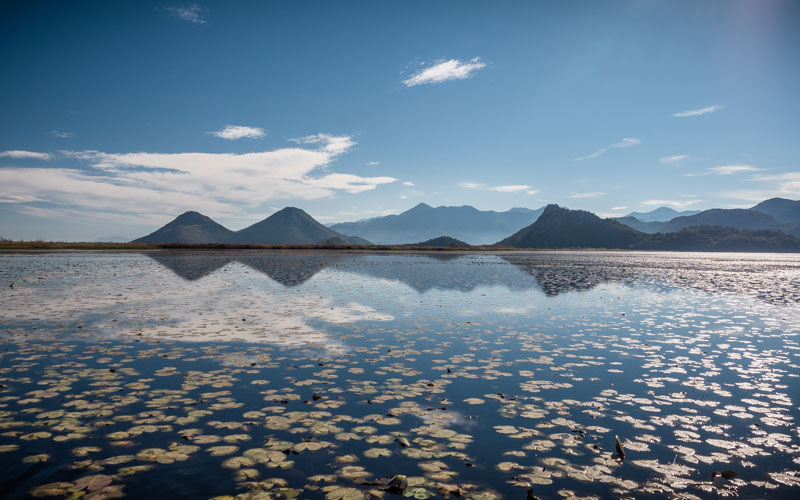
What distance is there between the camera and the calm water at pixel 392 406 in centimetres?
757

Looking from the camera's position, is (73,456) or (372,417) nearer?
(73,456)

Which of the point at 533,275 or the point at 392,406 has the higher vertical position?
the point at 533,275

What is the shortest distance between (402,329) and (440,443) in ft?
40.3

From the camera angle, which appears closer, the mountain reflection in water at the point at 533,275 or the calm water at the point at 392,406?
the calm water at the point at 392,406

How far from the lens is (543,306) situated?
2953 cm

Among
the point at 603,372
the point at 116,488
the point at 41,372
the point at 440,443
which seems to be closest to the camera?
the point at 116,488

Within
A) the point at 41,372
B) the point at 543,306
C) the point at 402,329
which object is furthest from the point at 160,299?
the point at 543,306

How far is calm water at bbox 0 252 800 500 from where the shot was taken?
7.57 meters

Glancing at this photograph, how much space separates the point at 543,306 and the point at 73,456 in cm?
2711

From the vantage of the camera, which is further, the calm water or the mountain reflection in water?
the mountain reflection in water

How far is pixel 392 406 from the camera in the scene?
11125 millimetres

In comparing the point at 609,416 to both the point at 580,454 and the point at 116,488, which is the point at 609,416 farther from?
the point at 116,488

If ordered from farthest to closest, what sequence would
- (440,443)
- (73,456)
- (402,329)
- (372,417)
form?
(402,329) < (372,417) < (440,443) < (73,456)

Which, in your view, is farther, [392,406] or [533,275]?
[533,275]
